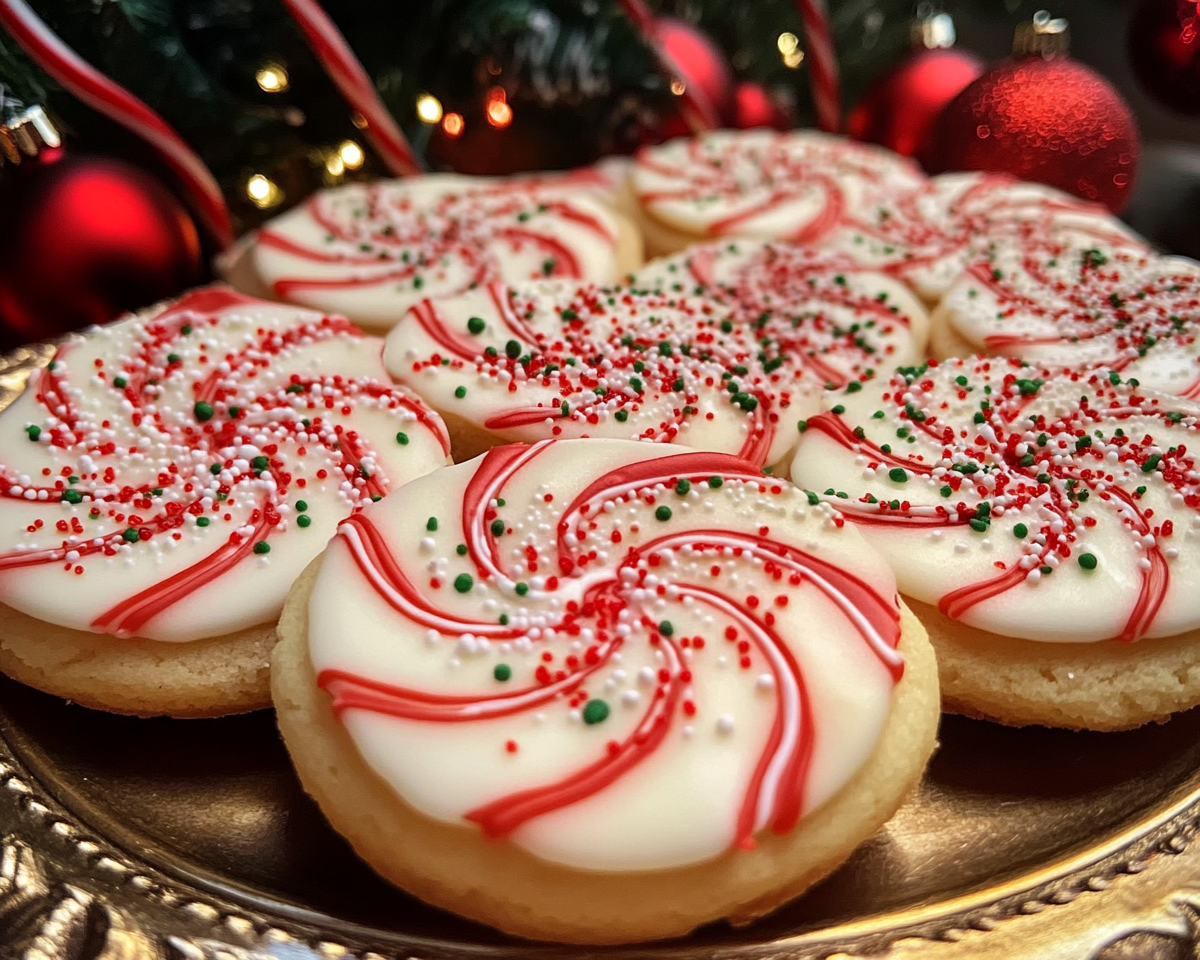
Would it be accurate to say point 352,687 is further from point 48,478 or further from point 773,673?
point 48,478

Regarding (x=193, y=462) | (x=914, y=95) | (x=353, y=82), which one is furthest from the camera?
(x=914, y=95)

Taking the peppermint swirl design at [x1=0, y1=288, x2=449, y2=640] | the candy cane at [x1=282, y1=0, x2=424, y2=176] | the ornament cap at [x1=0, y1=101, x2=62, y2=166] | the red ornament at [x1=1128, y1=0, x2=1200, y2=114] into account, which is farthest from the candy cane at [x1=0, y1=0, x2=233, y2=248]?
the red ornament at [x1=1128, y1=0, x2=1200, y2=114]

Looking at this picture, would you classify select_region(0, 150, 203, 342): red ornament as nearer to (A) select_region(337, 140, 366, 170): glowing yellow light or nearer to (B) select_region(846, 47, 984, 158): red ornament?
(A) select_region(337, 140, 366, 170): glowing yellow light

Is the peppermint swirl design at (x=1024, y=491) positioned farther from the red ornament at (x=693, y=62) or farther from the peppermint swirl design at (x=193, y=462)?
the red ornament at (x=693, y=62)

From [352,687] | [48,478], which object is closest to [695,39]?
[48,478]

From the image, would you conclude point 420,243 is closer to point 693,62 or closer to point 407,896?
point 693,62

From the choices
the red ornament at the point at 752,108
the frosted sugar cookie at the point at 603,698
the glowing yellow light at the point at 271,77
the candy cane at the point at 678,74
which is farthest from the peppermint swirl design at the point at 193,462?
the red ornament at the point at 752,108

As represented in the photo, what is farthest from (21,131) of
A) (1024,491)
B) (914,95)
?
(914,95)
